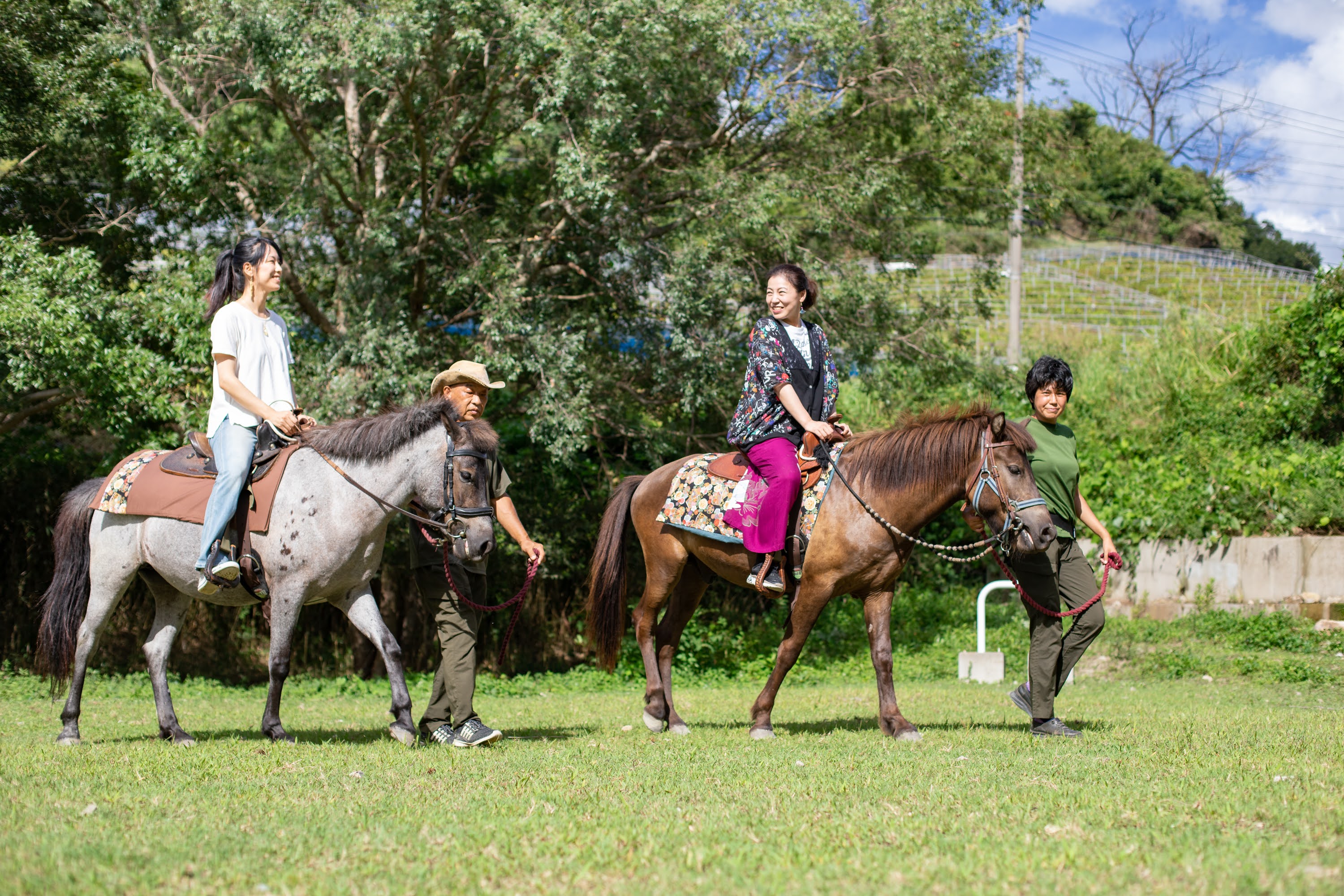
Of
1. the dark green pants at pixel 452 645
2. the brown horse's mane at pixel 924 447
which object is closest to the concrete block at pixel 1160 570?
the brown horse's mane at pixel 924 447

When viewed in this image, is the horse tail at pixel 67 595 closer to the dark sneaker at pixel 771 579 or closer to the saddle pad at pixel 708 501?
the saddle pad at pixel 708 501

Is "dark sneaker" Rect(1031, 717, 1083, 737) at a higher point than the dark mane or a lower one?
lower

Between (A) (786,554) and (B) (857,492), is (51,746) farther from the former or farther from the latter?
(B) (857,492)

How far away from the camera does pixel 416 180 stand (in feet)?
43.1

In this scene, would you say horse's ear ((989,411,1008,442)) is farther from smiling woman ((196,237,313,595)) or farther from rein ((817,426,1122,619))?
smiling woman ((196,237,313,595))

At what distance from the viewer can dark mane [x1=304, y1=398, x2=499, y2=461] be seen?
250 inches

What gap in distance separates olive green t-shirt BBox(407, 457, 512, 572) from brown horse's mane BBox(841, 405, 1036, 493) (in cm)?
218

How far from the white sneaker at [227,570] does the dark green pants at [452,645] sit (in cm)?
102

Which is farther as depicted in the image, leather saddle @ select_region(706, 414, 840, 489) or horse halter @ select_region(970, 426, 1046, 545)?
leather saddle @ select_region(706, 414, 840, 489)

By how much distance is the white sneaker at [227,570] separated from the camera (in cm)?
629

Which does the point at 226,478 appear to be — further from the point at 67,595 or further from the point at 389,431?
the point at 67,595

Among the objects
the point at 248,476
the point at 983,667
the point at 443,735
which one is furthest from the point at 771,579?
the point at 983,667

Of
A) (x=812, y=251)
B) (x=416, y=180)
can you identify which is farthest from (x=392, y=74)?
(x=812, y=251)

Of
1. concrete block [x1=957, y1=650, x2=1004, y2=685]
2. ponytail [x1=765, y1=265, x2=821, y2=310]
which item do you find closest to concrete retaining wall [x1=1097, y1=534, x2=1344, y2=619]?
concrete block [x1=957, y1=650, x2=1004, y2=685]
